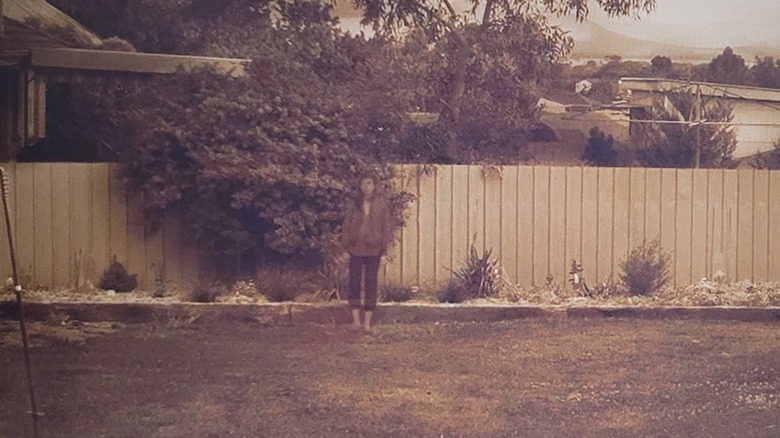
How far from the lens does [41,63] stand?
15.7 ft

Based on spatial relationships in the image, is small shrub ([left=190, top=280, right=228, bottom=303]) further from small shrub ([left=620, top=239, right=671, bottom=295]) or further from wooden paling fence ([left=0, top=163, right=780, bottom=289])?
small shrub ([left=620, top=239, right=671, bottom=295])

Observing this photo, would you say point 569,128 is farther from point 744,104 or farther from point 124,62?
point 124,62

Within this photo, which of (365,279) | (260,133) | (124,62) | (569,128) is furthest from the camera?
(569,128)

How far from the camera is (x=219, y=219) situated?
482 centimetres

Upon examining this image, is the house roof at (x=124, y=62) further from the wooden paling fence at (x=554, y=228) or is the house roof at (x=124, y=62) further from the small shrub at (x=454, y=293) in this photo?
the small shrub at (x=454, y=293)

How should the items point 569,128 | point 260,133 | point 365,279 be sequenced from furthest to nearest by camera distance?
point 569,128 → point 365,279 → point 260,133

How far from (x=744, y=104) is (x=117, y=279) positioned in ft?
11.7

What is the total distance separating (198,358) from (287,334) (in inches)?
19.0

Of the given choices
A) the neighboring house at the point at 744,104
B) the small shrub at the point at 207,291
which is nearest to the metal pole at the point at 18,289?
the small shrub at the point at 207,291

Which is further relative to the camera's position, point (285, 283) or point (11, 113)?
point (285, 283)

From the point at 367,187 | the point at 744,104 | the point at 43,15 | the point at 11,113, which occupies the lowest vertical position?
the point at 367,187

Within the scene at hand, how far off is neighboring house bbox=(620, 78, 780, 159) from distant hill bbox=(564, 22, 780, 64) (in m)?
0.14

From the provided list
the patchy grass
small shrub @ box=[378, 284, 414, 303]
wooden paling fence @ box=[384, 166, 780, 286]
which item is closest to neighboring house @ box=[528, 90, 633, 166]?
wooden paling fence @ box=[384, 166, 780, 286]

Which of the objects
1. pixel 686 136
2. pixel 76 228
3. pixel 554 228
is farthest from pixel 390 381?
pixel 686 136
